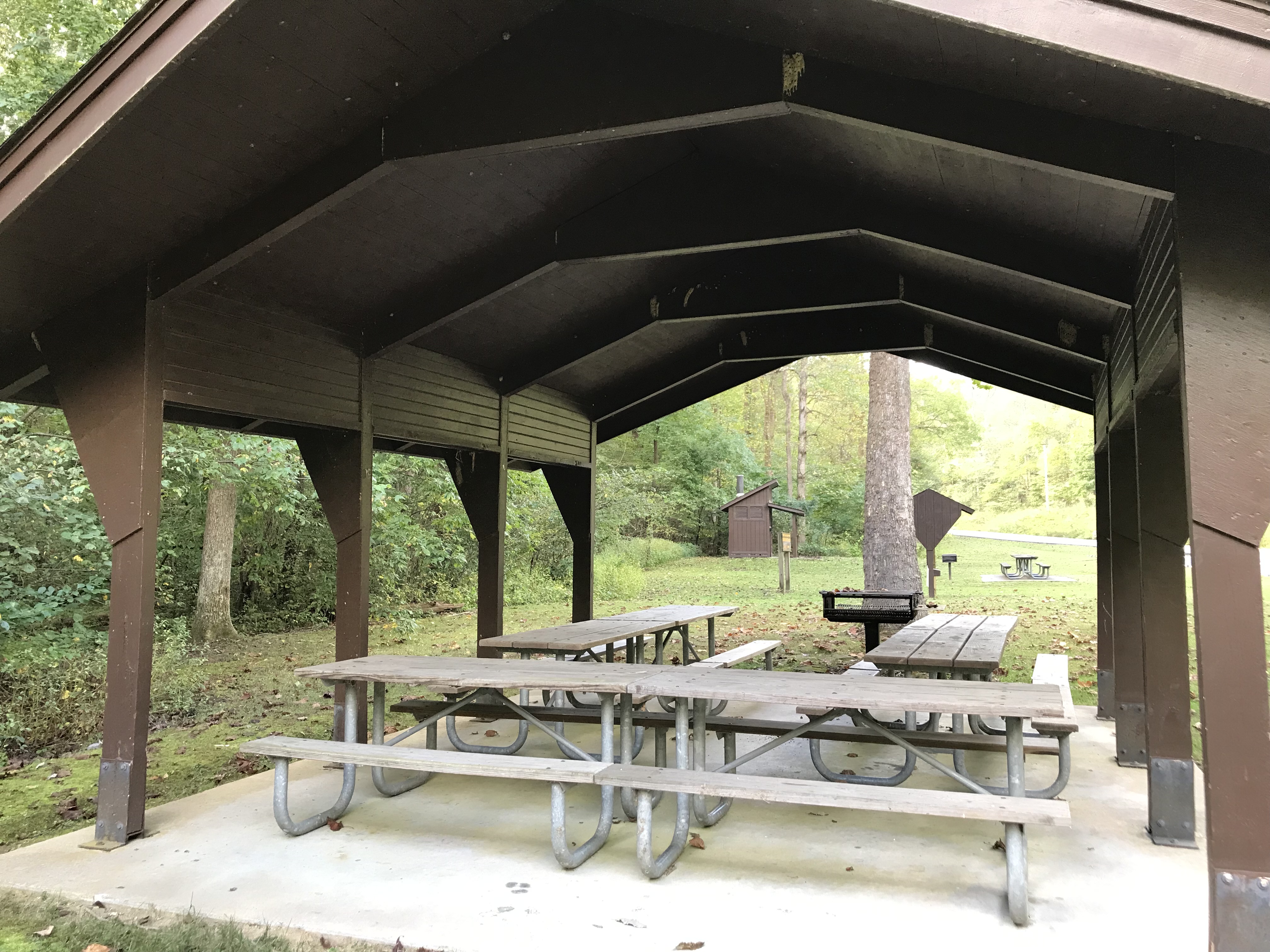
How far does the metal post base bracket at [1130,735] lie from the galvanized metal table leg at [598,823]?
11.7 ft

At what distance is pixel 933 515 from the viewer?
583 inches

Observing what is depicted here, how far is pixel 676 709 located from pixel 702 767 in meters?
0.30

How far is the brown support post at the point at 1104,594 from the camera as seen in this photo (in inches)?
284

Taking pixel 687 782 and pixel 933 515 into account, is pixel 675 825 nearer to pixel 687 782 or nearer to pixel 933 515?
pixel 687 782


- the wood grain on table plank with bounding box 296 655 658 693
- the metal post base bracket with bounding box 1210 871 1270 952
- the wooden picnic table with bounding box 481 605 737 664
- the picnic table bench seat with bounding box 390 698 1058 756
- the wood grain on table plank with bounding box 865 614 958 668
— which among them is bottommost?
the metal post base bracket with bounding box 1210 871 1270 952

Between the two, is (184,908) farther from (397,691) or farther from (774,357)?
(774,357)

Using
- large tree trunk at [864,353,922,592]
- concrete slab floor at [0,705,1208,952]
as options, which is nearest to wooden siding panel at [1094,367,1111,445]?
concrete slab floor at [0,705,1208,952]

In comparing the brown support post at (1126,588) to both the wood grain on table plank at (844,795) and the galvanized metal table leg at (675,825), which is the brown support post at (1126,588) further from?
the galvanized metal table leg at (675,825)

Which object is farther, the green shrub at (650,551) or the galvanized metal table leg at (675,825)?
the green shrub at (650,551)

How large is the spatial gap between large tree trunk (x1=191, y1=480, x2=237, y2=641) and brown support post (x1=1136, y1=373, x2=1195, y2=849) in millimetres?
10719

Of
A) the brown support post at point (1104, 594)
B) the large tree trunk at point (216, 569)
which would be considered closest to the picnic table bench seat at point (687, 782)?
the brown support post at point (1104, 594)

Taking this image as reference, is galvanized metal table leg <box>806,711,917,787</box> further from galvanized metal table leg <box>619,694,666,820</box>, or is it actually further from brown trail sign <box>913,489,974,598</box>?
brown trail sign <box>913,489,974,598</box>

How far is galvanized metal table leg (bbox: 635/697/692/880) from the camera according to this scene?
3.80 meters

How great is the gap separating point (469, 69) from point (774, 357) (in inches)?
207
